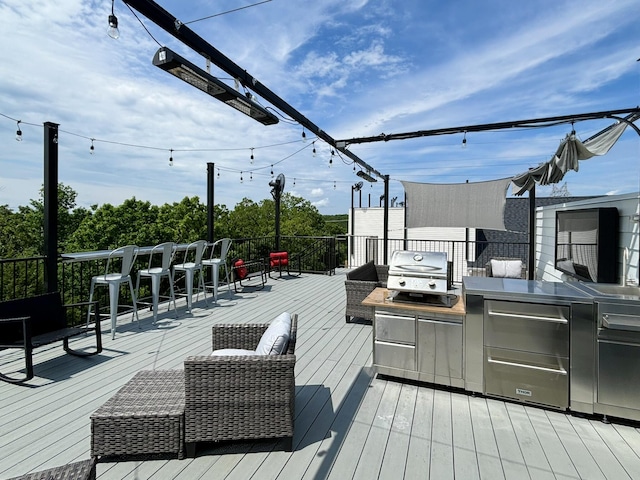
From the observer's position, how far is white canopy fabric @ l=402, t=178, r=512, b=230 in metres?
6.00

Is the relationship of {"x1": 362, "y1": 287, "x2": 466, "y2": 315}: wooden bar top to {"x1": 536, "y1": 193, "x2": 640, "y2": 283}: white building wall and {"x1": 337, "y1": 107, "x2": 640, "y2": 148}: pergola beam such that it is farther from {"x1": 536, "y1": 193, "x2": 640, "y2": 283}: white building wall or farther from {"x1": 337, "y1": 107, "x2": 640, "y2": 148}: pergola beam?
{"x1": 337, "y1": 107, "x2": 640, "y2": 148}: pergola beam

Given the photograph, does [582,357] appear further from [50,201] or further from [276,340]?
[50,201]

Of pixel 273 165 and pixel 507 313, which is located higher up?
pixel 273 165

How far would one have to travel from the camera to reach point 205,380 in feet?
6.13

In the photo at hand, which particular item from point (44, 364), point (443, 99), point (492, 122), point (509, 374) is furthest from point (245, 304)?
point (443, 99)

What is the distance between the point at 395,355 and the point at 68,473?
234 centimetres

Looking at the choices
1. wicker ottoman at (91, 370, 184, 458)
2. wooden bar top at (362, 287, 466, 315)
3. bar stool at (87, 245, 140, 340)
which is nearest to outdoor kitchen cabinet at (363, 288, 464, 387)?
wooden bar top at (362, 287, 466, 315)

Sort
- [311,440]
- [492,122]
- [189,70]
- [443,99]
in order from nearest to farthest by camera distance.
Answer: [311,440] → [189,70] → [492,122] → [443,99]

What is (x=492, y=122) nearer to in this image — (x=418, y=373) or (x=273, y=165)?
(x=418, y=373)

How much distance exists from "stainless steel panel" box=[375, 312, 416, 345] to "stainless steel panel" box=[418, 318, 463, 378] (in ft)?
0.22

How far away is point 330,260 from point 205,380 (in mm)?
7300

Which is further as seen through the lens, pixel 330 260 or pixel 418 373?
pixel 330 260

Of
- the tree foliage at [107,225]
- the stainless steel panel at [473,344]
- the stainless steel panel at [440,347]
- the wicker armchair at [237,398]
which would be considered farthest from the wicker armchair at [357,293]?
the tree foliage at [107,225]

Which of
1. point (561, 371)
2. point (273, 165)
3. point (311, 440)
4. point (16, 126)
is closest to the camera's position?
point (311, 440)
